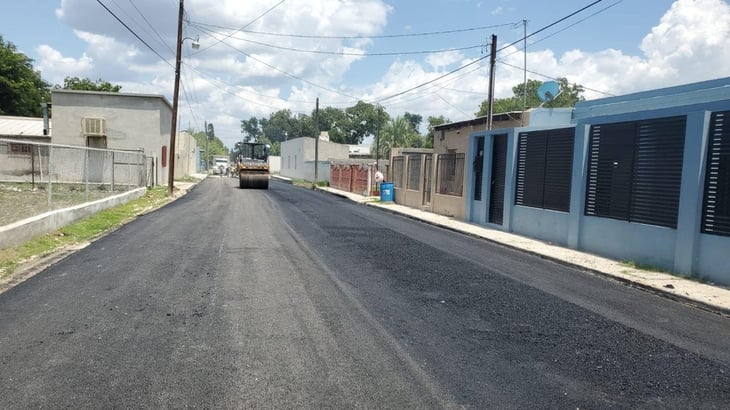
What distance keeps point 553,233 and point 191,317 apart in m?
10.5

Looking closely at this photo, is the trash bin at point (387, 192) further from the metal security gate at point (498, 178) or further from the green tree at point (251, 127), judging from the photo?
the green tree at point (251, 127)

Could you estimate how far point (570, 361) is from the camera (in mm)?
5125

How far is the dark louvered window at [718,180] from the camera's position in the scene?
8.95 m

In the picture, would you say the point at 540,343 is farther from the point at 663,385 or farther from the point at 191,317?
the point at 191,317

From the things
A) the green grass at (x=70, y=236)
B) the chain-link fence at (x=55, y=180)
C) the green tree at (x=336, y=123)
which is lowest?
the green grass at (x=70, y=236)

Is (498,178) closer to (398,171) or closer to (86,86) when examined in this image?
(398,171)

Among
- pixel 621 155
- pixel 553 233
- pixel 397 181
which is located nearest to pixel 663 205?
pixel 621 155

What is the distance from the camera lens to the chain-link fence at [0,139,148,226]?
1191 centimetres

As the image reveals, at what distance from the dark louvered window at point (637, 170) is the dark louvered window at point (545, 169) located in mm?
1058

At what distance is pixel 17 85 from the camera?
53.0 meters

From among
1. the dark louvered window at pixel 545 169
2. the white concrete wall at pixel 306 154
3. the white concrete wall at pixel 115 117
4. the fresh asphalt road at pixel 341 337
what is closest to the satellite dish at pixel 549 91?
the dark louvered window at pixel 545 169

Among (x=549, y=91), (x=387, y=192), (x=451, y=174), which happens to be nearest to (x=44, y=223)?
(x=451, y=174)

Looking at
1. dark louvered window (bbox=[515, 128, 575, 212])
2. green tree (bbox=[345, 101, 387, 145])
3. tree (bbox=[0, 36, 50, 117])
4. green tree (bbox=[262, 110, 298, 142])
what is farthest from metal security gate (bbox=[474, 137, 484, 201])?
green tree (bbox=[262, 110, 298, 142])

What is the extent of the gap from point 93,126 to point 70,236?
2271 cm
